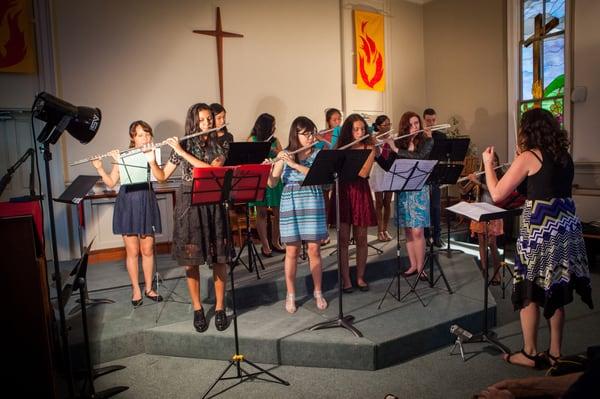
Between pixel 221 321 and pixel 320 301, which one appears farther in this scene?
pixel 320 301

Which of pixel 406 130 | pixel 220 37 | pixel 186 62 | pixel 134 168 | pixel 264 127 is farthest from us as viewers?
pixel 220 37

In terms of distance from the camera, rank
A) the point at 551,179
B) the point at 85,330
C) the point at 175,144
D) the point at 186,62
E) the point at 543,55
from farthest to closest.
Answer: the point at 543,55, the point at 186,62, the point at 175,144, the point at 551,179, the point at 85,330

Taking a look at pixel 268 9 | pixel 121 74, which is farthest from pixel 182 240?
pixel 268 9

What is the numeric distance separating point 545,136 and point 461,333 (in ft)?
5.05

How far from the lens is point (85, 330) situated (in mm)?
2717

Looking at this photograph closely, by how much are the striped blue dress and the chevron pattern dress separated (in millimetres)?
1508

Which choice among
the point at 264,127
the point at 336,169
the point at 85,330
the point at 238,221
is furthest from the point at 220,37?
the point at 85,330

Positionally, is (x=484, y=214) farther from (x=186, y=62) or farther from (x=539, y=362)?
(x=186, y=62)

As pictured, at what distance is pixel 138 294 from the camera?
4.10 m

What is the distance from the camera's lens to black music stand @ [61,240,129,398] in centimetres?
239

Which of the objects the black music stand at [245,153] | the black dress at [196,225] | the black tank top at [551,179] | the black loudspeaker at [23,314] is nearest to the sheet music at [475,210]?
the black tank top at [551,179]

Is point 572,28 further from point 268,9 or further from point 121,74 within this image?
point 121,74

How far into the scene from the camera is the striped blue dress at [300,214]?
12.2 ft

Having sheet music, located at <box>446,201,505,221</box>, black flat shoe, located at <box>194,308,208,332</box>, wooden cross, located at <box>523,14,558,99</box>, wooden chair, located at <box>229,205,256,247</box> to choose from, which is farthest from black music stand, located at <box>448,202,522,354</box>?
wooden cross, located at <box>523,14,558,99</box>
